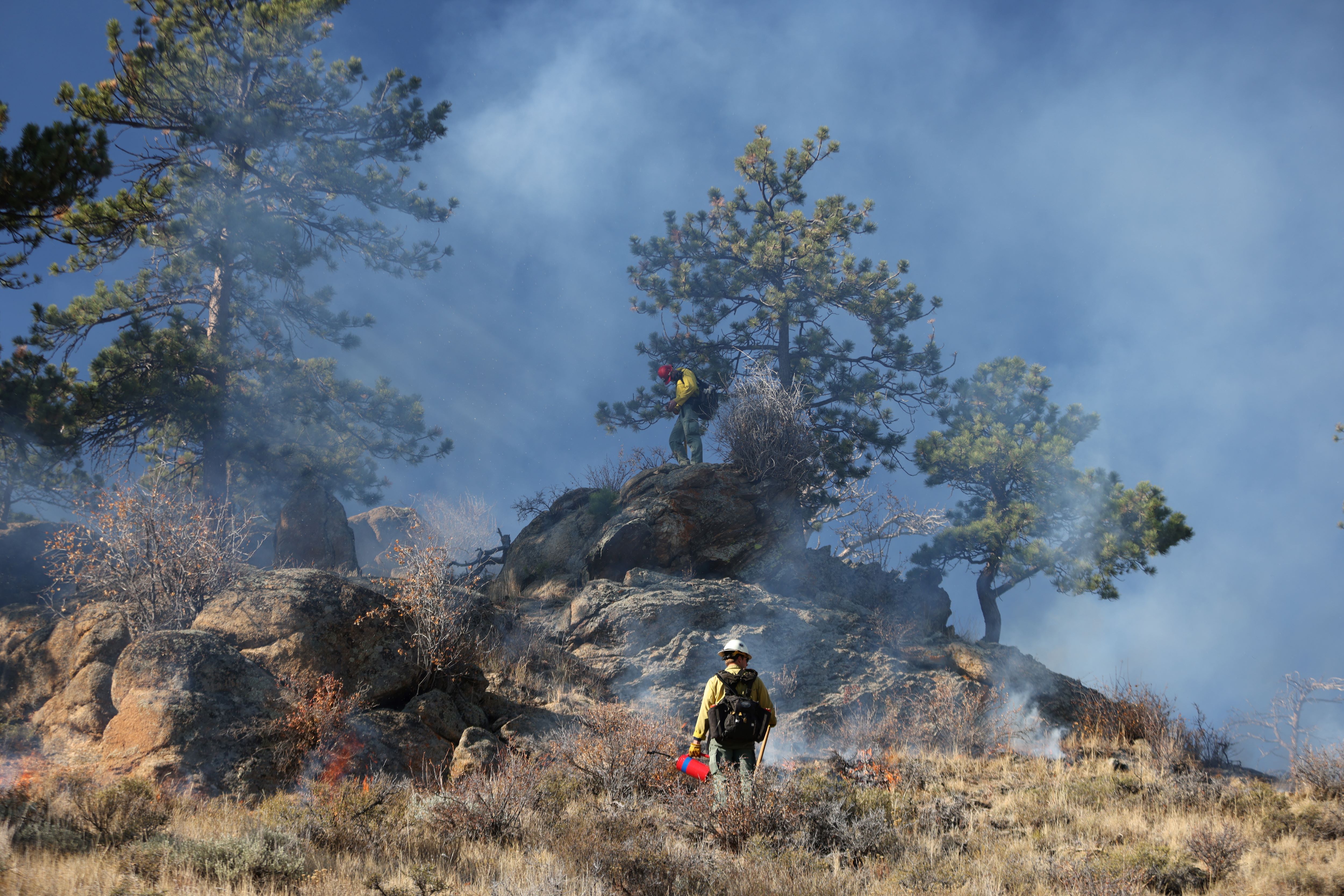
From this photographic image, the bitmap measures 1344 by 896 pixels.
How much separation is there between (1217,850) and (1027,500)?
12780 millimetres

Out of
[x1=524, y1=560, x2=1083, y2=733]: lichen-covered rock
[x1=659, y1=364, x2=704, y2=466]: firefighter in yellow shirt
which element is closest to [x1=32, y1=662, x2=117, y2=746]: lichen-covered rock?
[x1=524, y1=560, x2=1083, y2=733]: lichen-covered rock

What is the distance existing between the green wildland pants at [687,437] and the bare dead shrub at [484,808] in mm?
9708

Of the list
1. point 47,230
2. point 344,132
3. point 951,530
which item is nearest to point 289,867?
point 47,230

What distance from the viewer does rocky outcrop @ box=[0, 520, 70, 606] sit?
1336 cm

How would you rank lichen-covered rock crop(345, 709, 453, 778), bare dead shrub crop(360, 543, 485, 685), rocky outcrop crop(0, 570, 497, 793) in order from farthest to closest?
bare dead shrub crop(360, 543, 485, 685), lichen-covered rock crop(345, 709, 453, 778), rocky outcrop crop(0, 570, 497, 793)

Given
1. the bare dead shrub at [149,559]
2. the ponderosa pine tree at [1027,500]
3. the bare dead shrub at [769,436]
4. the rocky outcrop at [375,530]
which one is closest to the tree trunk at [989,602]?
the ponderosa pine tree at [1027,500]

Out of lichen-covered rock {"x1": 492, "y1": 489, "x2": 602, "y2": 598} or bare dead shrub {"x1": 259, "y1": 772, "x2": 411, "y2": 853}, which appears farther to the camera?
lichen-covered rock {"x1": 492, "y1": 489, "x2": 602, "y2": 598}

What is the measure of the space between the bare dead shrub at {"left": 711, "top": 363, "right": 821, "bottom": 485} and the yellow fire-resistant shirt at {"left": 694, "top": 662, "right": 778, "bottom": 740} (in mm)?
8719

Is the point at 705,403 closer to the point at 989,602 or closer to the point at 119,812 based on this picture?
the point at 989,602

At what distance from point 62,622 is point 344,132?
1302 cm

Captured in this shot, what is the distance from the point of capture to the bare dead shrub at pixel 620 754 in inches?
325

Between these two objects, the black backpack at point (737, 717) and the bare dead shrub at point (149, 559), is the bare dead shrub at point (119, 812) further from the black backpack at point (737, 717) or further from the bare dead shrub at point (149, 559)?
the black backpack at point (737, 717)

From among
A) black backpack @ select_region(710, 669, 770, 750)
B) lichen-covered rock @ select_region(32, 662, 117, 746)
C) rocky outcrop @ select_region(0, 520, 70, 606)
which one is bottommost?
lichen-covered rock @ select_region(32, 662, 117, 746)

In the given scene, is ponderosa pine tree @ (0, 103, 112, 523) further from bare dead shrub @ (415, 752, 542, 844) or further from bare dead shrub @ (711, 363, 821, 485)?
bare dead shrub @ (711, 363, 821, 485)
